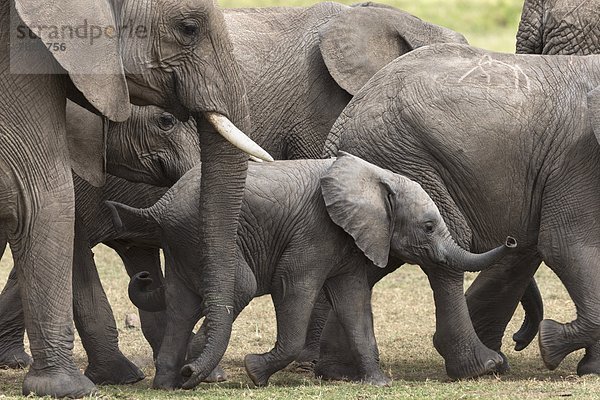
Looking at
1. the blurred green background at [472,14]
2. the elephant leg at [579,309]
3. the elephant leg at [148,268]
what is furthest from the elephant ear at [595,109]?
the blurred green background at [472,14]

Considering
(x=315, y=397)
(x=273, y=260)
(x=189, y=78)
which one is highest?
(x=189, y=78)

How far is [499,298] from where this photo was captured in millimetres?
9266

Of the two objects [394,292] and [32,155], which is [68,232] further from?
[394,292]

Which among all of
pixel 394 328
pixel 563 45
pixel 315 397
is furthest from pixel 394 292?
pixel 315 397

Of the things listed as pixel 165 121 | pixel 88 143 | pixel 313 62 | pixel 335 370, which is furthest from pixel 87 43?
pixel 313 62

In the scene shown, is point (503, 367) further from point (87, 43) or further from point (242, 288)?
point (87, 43)

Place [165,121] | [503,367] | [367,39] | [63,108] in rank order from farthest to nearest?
[367,39]
[165,121]
[503,367]
[63,108]

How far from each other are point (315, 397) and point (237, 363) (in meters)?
2.04

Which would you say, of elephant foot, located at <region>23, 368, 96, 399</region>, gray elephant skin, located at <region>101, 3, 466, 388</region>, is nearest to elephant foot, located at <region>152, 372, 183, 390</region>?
elephant foot, located at <region>23, 368, 96, 399</region>

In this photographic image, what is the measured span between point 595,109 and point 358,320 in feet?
4.95

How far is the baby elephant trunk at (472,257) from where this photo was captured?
7750 mm

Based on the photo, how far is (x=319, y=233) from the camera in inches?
313

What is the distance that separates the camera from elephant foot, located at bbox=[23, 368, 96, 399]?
710 centimetres

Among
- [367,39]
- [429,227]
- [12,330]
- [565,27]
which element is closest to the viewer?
[429,227]
